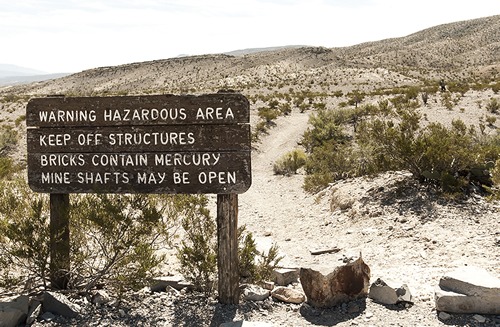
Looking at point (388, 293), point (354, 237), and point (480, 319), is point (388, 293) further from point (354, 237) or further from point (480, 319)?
point (354, 237)

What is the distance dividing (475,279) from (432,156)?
5000 millimetres

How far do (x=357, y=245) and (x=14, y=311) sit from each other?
18.8 ft

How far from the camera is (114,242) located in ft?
18.9

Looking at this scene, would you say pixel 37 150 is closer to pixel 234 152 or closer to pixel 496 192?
pixel 234 152

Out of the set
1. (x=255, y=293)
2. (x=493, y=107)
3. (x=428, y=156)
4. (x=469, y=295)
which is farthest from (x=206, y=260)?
(x=493, y=107)

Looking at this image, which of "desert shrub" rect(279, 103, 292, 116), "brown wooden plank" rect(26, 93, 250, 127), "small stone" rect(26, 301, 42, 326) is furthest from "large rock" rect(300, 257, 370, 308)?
"desert shrub" rect(279, 103, 292, 116)

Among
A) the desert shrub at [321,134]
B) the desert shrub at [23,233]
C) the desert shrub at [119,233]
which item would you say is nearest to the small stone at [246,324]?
the desert shrub at [119,233]

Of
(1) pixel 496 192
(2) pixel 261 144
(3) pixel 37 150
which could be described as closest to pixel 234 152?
(3) pixel 37 150

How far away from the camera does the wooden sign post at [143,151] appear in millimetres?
5574

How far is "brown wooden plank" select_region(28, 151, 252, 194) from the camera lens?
557 centimetres

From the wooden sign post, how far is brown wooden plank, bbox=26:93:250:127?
0.04 feet

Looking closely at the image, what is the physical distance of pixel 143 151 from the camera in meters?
5.70

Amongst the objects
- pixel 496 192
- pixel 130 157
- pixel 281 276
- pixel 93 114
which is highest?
pixel 93 114

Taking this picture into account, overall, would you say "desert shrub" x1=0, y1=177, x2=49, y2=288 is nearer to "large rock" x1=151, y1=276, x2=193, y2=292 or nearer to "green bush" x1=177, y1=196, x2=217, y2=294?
"large rock" x1=151, y1=276, x2=193, y2=292
